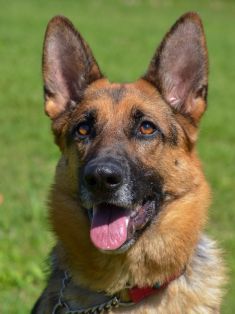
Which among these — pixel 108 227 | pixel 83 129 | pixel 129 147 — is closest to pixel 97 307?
pixel 108 227

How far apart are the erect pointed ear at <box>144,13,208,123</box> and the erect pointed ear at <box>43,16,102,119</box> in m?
0.47

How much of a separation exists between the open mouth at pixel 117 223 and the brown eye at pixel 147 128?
515 millimetres

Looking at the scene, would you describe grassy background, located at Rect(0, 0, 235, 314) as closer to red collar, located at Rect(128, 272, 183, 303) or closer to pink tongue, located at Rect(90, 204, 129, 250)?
pink tongue, located at Rect(90, 204, 129, 250)

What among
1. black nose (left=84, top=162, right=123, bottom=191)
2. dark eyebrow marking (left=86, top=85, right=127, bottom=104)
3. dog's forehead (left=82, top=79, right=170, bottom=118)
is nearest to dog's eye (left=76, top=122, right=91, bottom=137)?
dog's forehead (left=82, top=79, right=170, bottom=118)

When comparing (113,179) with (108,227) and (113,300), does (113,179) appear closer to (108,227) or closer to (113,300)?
(108,227)

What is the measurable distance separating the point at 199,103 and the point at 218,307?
1386 mm

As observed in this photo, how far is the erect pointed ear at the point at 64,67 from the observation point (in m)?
4.96

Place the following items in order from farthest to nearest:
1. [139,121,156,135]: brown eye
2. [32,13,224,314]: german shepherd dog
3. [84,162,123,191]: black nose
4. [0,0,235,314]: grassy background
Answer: [0,0,235,314]: grassy background, [139,121,156,135]: brown eye, [32,13,224,314]: german shepherd dog, [84,162,123,191]: black nose

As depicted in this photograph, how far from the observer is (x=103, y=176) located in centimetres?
413

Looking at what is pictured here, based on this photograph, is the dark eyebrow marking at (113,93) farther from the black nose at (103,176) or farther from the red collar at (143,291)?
the red collar at (143,291)

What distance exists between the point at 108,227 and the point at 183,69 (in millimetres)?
1411

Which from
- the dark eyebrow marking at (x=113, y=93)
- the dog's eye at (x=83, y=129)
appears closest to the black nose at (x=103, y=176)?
the dog's eye at (x=83, y=129)

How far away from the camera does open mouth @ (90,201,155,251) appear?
4.24 m

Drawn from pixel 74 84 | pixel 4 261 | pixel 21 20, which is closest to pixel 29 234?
pixel 4 261
